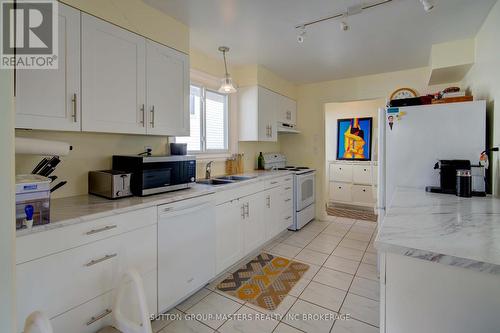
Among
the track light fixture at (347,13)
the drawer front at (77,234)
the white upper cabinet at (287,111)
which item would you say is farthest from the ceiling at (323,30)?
the drawer front at (77,234)

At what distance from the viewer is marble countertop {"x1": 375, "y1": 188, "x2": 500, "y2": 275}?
0.87 meters

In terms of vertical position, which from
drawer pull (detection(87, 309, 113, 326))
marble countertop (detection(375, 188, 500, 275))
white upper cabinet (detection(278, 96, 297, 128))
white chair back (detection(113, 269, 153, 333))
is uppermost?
white upper cabinet (detection(278, 96, 297, 128))

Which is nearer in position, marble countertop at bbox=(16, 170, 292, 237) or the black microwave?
marble countertop at bbox=(16, 170, 292, 237)

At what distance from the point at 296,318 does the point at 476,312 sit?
50.3 inches

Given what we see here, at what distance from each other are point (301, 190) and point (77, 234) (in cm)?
311

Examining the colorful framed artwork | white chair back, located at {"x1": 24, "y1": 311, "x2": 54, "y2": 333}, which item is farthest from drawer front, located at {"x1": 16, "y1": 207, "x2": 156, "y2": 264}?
the colorful framed artwork

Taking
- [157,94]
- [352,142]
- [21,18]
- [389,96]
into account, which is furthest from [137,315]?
[352,142]

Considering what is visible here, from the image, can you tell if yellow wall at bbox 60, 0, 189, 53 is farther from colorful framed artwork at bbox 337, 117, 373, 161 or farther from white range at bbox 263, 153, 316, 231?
colorful framed artwork at bbox 337, 117, 373, 161

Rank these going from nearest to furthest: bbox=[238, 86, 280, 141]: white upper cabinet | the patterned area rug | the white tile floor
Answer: the white tile floor → the patterned area rug → bbox=[238, 86, 280, 141]: white upper cabinet

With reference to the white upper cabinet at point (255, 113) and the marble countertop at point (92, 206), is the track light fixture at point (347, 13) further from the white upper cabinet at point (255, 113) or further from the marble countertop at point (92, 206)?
the marble countertop at point (92, 206)

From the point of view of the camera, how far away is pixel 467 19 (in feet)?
7.25

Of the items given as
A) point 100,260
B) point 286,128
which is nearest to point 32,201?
point 100,260

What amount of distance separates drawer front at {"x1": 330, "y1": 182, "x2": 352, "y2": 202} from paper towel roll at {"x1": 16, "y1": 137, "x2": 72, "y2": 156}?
497 centimetres

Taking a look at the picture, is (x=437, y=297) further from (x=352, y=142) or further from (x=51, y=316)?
(x=352, y=142)
